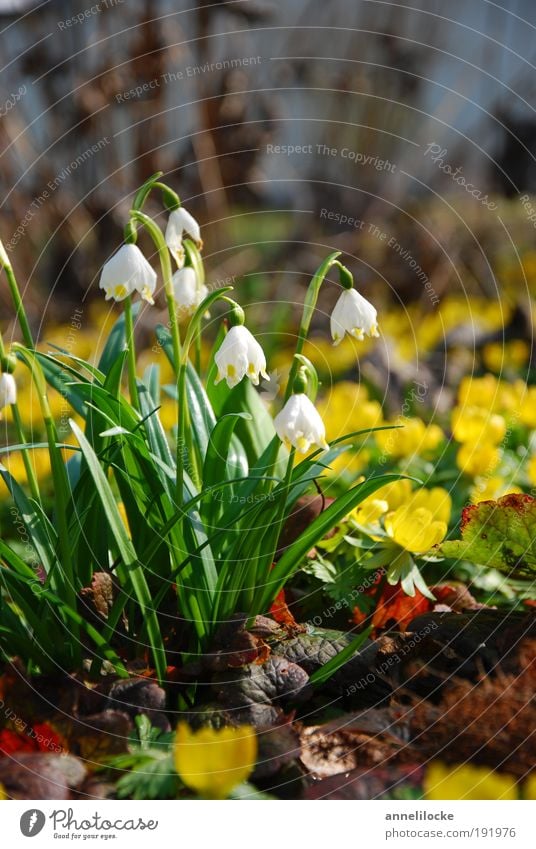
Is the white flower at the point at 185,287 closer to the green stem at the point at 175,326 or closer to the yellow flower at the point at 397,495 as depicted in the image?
the green stem at the point at 175,326

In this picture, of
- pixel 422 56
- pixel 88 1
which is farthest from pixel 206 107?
pixel 422 56

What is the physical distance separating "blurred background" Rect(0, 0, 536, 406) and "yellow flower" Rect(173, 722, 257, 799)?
2.54 meters

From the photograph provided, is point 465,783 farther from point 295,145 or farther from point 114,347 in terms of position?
point 295,145

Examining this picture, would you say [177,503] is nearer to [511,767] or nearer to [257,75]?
[511,767]

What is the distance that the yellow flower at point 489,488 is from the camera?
7.05ft

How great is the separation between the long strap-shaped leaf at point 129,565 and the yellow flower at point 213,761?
0.18 m

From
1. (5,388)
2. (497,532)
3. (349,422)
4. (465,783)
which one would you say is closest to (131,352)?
(5,388)

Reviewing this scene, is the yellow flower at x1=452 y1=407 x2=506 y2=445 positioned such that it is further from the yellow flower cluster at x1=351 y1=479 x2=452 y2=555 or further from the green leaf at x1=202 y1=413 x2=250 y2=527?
the green leaf at x1=202 y1=413 x2=250 y2=527

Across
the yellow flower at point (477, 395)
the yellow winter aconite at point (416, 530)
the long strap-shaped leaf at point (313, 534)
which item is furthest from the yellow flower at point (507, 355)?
the long strap-shaped leaf at point (313, 534)

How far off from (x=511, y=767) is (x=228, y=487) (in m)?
0.69

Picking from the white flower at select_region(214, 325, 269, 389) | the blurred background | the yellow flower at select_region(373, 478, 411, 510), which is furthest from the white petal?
the blurred background

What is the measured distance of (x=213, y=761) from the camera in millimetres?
1281

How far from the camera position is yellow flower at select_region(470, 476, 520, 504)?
2.15 metres

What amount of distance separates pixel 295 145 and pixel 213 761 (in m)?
3.74
